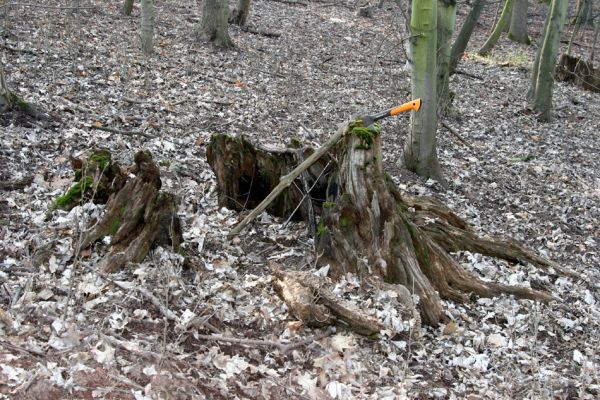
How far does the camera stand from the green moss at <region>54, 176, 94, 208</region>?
5.23 metres

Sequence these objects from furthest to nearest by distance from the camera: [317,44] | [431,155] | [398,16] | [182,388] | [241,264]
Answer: [398,16]
[317,44]
[431,155]
[241,264]
[182,388]

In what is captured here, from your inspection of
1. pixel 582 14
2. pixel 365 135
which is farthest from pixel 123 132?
pixel 582 14

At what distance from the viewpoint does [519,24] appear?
2033 centimetres

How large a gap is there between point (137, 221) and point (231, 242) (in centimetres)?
97

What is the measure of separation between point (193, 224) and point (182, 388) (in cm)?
233

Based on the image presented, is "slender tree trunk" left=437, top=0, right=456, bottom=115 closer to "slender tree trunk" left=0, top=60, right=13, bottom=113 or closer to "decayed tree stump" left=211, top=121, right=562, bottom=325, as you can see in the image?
"decayed tree stump" left=211, top=121, right=562, bottom=325

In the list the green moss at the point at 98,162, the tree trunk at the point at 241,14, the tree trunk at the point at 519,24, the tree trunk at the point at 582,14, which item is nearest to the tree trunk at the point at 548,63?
the tree trunk at the point at 582,14

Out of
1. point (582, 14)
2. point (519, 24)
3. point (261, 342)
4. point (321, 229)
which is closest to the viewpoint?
point (261, 342)

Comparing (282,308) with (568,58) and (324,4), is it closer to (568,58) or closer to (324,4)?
(568,58)

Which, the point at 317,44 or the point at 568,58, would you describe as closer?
the point at 317,44

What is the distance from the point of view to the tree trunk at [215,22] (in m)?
12.2

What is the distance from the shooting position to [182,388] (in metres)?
3.57

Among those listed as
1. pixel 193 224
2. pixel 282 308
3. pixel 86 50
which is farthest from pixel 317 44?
pixel 282 308

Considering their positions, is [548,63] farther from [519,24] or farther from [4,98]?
[4,98]
